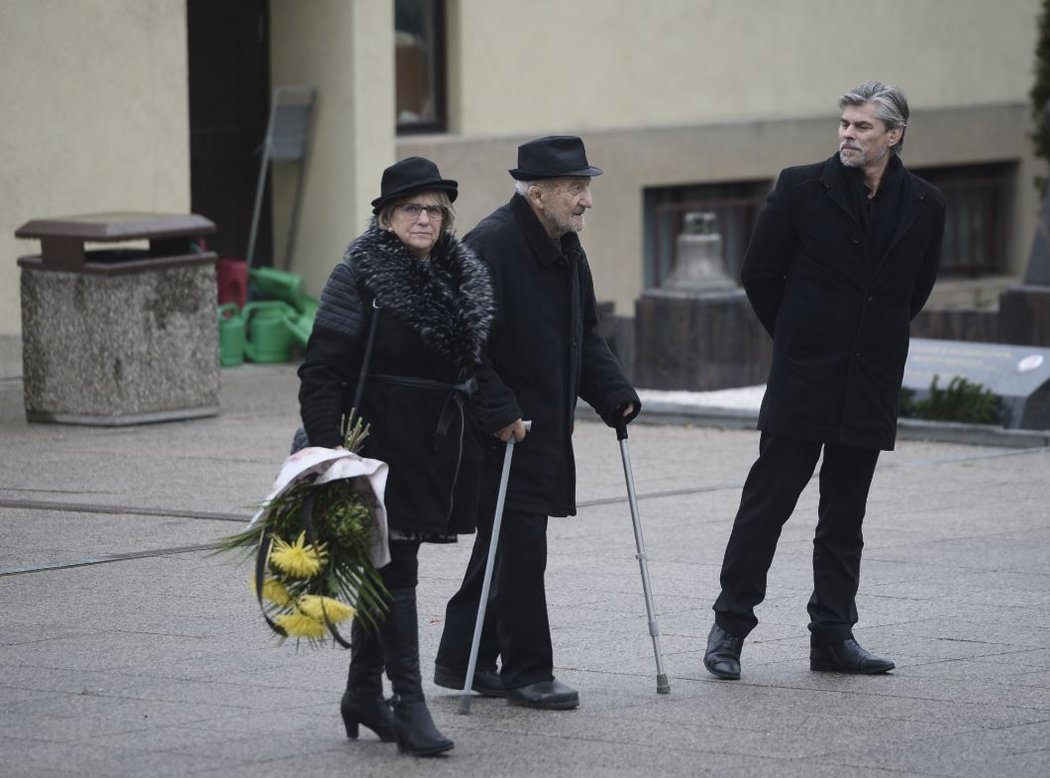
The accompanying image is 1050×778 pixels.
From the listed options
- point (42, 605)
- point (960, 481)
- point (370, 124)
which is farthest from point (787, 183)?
point (370, 124)

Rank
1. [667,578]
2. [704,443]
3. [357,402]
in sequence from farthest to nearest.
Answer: [704,443] < [667,578] < [357,402]

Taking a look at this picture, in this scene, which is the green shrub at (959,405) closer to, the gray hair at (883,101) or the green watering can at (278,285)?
the green watering can at (278,285)

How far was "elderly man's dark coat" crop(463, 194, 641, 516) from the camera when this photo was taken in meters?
6.69

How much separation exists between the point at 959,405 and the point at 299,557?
767 centimetres

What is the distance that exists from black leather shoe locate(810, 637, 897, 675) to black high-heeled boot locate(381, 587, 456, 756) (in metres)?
1.55

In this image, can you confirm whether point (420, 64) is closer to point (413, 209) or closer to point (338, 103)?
point (338, 103)

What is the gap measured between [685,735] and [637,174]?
12407 millimetres

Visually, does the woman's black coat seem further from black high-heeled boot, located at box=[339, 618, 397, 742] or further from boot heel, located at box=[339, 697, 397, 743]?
boot heel, located at box=[339, 697, 397, 743]

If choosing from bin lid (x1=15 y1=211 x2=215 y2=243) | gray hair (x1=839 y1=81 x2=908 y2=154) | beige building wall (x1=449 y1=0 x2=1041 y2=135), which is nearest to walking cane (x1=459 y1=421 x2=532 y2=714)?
gray hair (x1=839 y1=81 x2=908 y2=154)

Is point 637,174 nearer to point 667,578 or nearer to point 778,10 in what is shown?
point 778,10

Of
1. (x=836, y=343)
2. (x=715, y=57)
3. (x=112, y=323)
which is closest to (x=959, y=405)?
(x=112, y=323)

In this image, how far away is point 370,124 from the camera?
54.2 feet

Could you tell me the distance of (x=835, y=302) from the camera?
7078mm

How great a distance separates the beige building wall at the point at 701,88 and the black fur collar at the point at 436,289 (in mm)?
10507
